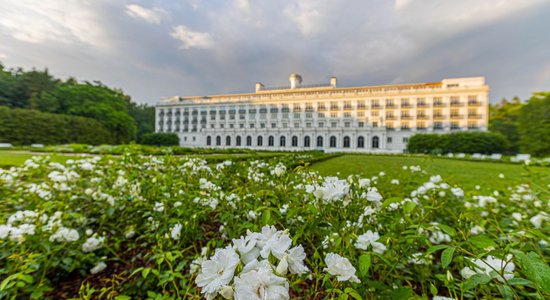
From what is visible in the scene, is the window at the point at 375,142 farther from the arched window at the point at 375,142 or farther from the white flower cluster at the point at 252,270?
the white flower cluster at the point at 252,270

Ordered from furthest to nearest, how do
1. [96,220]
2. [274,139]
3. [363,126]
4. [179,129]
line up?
[179,129] < [274,139] < [363,126] < [96,220]

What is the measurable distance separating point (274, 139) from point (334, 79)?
16599 mm

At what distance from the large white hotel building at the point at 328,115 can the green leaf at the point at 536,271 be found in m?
36.1

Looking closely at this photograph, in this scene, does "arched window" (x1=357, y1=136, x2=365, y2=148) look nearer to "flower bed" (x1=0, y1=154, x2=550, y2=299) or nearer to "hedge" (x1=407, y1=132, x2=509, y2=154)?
"hedge" (x1=407, y1=132, x2=509, y2=154)

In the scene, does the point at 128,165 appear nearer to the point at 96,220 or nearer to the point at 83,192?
the point at 83,192

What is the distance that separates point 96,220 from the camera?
63.2 inches

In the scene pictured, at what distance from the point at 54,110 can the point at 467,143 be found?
49.9 metres

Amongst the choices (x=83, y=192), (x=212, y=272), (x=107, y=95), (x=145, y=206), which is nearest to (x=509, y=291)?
(x=212, y=272)

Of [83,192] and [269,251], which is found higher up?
[269,251]

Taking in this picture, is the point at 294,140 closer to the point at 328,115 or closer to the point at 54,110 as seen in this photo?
the point at 328,115

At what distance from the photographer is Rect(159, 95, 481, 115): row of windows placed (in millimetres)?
32719

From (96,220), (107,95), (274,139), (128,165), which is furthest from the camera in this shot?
(274,139)

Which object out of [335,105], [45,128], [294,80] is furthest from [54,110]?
[335,105]

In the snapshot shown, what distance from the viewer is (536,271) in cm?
42
